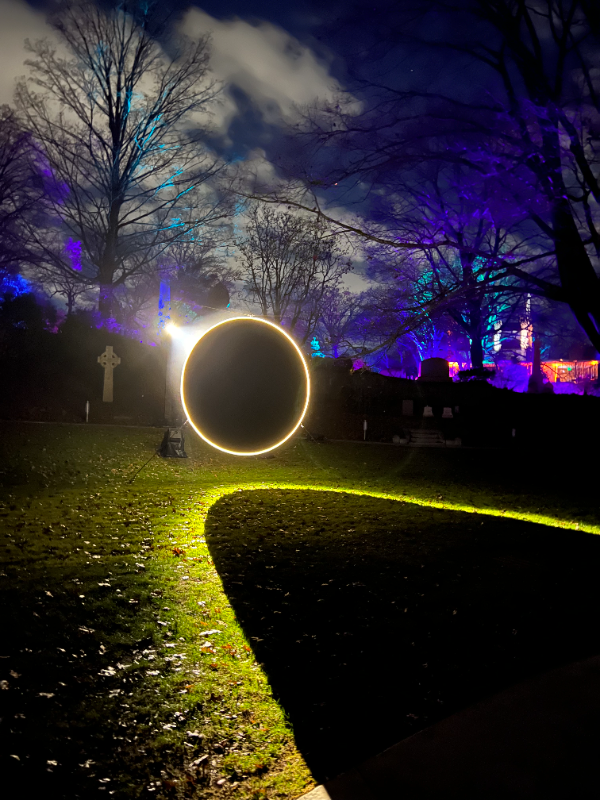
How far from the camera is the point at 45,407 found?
70.4ft

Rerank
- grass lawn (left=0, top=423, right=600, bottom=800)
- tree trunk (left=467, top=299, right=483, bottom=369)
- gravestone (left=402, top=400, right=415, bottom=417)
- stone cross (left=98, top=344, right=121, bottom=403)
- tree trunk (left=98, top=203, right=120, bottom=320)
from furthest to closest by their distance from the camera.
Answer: tree trunk (left=467, top=299, right=483, bottom=369), tree trunk (left=98, top=203, right=120, bottom=320), gravestone (left=402, top=400, right=415, bottom=417), stone cross (left=98, top=344, right=121, bottom=403), grass lawn (left=0, top=423, right=600, bottom=800)

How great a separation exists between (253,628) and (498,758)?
227 centimetres

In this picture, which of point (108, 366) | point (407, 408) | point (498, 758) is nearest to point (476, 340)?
point (407, 408)

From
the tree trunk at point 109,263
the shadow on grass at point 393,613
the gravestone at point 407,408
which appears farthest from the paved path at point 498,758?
the tree trunk at point 109,263

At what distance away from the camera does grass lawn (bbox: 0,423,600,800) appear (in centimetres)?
301

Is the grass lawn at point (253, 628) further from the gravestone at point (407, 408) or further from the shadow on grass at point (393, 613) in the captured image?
the gravestone at point (407, 408)

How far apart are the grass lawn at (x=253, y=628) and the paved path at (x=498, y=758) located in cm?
21

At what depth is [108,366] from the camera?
22.8 metres

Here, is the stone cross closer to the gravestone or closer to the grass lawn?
the grass lawn

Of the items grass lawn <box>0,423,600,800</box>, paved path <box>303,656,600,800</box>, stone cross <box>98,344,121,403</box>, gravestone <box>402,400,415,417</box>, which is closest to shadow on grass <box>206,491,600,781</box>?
grass lawn <box>0,423,600,800</box>

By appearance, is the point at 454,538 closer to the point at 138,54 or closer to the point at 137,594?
the point at 137,594

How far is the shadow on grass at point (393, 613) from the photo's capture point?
138 inches

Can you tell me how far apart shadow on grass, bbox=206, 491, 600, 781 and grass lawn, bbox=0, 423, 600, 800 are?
0.02 m

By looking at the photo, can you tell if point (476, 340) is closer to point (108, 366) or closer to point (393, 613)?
point (108, 366)
